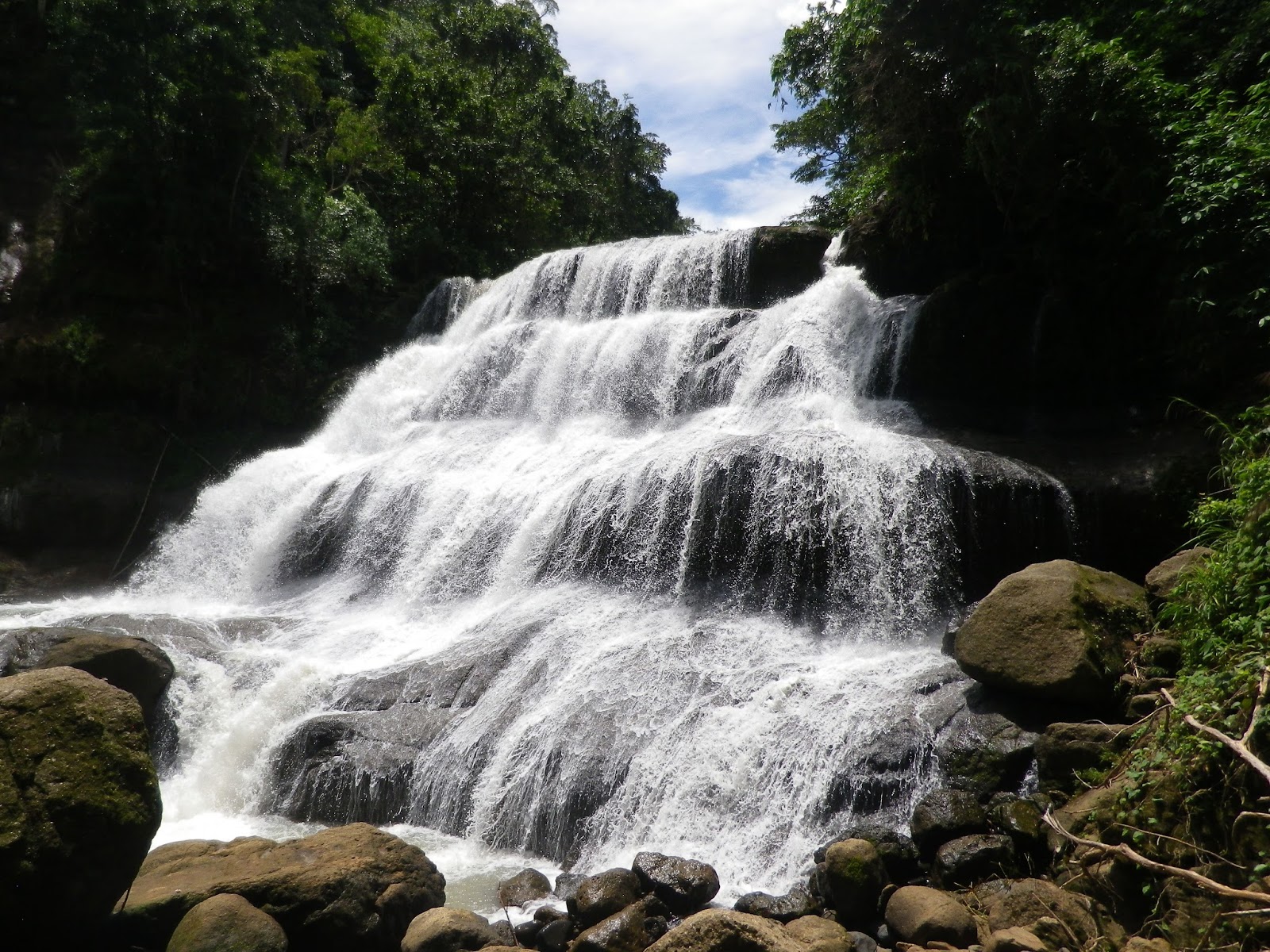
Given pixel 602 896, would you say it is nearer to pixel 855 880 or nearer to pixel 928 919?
pixel 855 880

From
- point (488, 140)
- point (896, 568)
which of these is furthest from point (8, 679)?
point (488, 140)

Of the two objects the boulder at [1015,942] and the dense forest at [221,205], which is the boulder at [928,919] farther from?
the dense forest at [221,205]

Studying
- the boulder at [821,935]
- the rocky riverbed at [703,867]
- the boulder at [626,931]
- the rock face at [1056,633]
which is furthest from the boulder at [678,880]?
the rock face at [1056,633]

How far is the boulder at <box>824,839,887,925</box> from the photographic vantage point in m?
5.02

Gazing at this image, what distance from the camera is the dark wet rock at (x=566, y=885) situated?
5668mm

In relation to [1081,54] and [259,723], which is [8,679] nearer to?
[259,723]

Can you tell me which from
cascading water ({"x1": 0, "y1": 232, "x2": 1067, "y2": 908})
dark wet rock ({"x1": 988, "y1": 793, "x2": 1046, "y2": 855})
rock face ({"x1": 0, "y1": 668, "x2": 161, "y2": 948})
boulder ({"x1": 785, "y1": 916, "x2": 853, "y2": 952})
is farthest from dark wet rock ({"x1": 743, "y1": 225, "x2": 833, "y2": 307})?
rock face ({"x1": 0, "y1": 668, "x2": 161, "y2": 948})

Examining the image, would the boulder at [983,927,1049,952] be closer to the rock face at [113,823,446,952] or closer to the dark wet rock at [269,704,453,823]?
the rock face at [113,823,446,952]

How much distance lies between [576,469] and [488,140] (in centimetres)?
1356

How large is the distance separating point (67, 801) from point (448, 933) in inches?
83.7

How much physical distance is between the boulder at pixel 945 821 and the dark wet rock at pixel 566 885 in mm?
2147

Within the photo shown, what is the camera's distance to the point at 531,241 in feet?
77.5

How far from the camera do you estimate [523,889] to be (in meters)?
5.72

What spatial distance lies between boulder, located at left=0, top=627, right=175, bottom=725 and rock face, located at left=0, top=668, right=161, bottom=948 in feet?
11.7
